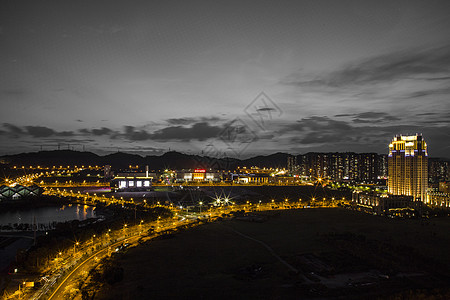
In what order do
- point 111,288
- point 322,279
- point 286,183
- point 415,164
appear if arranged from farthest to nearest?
1. point 286,183
2. point 415,164
3. point 322,279
4. point 111,288

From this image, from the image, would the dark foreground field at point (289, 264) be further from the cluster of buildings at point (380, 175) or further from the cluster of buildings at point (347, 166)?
the cluster of buildings at point (347, 166)

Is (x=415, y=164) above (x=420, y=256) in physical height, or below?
above

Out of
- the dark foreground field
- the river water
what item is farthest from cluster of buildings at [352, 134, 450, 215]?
the river water

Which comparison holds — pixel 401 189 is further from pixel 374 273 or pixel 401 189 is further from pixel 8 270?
pixel 8 270

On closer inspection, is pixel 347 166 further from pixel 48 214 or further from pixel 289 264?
pixel 289 264

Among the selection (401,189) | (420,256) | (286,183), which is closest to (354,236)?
(420,256)

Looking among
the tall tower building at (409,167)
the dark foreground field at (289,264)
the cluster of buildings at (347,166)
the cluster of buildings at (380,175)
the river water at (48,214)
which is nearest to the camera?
the dark foreground field at (289,264)

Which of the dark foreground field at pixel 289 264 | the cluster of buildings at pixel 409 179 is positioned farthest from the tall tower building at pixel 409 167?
the dark foreground field at pixel 289 264

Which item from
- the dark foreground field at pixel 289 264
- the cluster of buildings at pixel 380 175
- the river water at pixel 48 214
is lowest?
the river water at pixel 48 214
